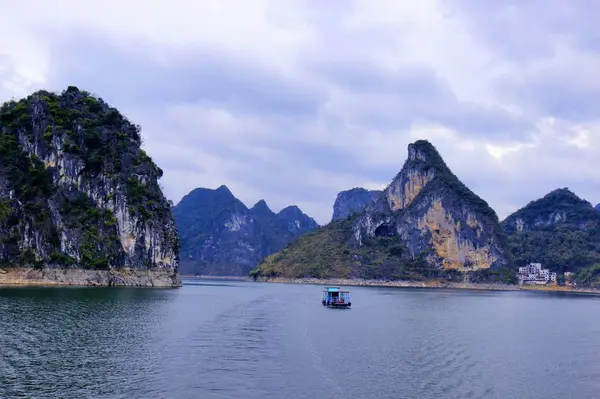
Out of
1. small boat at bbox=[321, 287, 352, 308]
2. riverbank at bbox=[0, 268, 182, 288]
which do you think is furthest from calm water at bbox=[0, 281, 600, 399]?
riverbank at bbox=[0, 268, 182, 288]

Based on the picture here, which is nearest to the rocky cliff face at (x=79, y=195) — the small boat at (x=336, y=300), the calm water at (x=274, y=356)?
the calm water at (x=274, y=356)

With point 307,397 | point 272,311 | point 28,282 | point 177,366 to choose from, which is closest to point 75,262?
point 28,282

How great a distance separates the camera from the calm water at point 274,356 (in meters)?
34.0

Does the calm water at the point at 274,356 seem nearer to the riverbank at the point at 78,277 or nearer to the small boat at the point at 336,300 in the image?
the small boat at the point at 336,300

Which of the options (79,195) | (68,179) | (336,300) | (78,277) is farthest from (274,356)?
(68,179)

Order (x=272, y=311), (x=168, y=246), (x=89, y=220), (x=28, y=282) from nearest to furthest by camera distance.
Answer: (x=272, y=311)
(x=28, y=282)
(x=89, y=220)
(x=168, y=246)

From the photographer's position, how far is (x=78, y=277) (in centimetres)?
12938

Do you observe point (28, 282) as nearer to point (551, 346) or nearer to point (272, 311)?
point (272, 311)

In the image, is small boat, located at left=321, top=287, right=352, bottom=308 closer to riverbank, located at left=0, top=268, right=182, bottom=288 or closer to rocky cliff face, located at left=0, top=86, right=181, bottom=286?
riverbank, located at left=0, top=268, right=182, bottom=288

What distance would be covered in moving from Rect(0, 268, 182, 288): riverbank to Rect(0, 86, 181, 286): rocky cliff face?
434mm

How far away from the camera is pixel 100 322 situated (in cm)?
5994

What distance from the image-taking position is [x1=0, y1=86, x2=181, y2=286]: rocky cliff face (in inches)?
5138

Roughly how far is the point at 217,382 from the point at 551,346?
39.2m

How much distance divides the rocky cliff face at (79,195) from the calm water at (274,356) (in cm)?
5623
